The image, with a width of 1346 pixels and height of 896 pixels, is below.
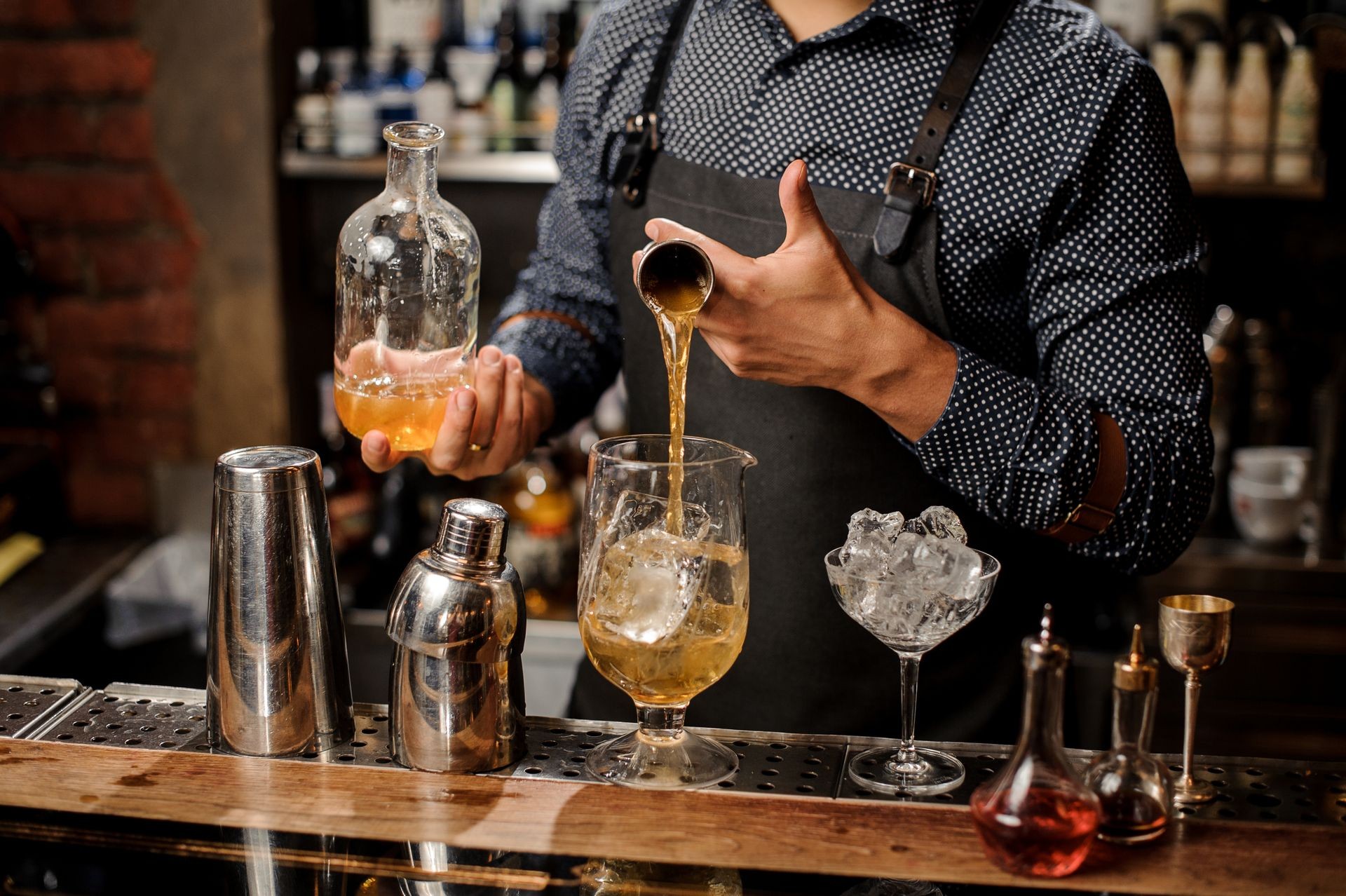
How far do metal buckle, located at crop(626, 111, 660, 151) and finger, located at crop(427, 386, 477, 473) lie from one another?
18.8 inches

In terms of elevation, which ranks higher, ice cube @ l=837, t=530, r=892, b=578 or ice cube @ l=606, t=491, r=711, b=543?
ice cube @ l=606, t=491, r=711, b=543

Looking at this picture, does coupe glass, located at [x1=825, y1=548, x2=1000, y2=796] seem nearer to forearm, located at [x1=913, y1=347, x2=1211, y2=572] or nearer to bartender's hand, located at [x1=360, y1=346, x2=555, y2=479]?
forearm, located at [x1=913, y1=347, x2=1211, y2=572]

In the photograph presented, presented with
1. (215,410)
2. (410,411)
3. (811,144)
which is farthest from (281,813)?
(215,410)

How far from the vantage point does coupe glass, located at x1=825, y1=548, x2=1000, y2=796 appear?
3.35 ft

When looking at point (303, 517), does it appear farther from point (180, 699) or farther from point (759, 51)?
point (759, 51)

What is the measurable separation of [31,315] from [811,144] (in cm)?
191

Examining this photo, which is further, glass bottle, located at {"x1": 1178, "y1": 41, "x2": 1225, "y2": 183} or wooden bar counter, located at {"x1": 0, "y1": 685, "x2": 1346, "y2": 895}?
glass bottle, located at {"x1": 1178, "y1": 41, "x2": 1225, "y2": 183}

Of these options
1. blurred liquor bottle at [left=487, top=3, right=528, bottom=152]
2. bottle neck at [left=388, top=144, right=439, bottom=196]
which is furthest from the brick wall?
Answer: bottle neck at [left=388, top=144, right=439, bottom=196]

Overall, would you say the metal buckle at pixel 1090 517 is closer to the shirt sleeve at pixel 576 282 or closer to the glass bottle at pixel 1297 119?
the shirt sleeve at pixel 576 282

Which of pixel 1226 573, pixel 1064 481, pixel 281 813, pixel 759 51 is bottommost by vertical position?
pixel 1226 573

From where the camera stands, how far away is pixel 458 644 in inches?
40.3

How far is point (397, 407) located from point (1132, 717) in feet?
2.37

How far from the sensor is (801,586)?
1.55 meters

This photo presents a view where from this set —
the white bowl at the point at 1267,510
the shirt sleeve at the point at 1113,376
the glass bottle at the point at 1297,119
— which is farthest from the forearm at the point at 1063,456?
the glass bottle at the point at 1297,119
